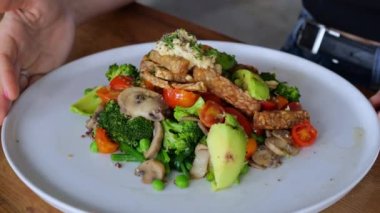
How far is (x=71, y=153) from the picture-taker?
4.76ft

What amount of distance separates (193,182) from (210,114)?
0.59ft

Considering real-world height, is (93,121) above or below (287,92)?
below

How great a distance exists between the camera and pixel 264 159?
1.40 meters

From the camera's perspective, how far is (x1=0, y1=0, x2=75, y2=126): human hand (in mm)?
1581

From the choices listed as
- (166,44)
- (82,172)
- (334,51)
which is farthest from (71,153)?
(334,51)

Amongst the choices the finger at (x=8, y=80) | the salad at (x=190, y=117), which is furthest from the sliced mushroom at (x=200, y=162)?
the finger at (x=8, y=80)

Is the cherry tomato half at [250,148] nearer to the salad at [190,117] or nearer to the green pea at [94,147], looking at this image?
the salad at [190,117]

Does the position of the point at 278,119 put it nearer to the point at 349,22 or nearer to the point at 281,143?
the point at 281,143

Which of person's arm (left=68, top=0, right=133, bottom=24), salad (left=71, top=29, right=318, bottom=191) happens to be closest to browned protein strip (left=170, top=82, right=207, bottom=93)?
salad (left=71, top=29, right=318, bottom=191)

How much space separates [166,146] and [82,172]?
221mm

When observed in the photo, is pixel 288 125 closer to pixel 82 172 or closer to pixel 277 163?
pixel 277 163

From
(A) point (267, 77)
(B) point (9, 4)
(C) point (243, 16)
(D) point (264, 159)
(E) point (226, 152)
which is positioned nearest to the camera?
(E) point (226, 152)

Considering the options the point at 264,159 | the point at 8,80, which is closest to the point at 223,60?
the point at 264,159

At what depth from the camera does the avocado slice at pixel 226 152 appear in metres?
1.29
